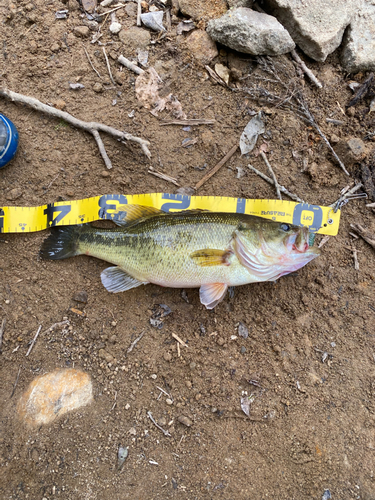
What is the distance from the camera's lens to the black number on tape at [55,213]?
12.5 ft

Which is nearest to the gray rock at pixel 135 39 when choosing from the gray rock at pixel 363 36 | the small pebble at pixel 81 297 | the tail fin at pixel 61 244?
the tail fin at pixel 61 244

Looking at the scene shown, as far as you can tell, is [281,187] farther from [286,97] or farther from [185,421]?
[185,421]

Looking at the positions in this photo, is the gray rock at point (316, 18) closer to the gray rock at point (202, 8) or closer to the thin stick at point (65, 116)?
the gray rock at point (202, 8)

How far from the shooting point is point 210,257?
3.22 meters

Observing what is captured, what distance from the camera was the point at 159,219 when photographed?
342 cm

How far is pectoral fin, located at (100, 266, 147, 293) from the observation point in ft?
11.5

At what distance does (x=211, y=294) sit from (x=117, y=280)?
1.11m

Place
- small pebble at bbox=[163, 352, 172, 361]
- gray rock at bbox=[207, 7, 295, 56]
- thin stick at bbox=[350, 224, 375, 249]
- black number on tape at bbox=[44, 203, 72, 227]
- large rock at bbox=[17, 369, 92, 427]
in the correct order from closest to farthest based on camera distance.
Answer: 1. large rock at bbox=[17, 369, 92, 427]
2. small pebble at bbox=[163, 352, 172, 361]
3. gray rock at bbox=[207, 7, 295, 56]
4. thin stick at bbox=[350, 224, 375, 249]
5. black number on tape at bbox=[44, 203, 72, 227]

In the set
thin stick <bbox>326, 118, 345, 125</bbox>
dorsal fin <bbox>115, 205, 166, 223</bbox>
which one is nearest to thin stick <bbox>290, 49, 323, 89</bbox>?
thin stick <bbox>326, 118, 345, 125</bbox>

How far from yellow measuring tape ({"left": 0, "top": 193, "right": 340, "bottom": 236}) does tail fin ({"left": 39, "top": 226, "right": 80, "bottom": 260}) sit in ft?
0.49

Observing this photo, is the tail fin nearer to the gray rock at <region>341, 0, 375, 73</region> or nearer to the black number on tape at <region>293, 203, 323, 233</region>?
the black number on tape at <region>293, 203, 323, 233</region>

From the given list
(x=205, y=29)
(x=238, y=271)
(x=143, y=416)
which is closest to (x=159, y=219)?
(x=238, y=271)

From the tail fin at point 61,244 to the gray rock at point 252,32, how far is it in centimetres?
296

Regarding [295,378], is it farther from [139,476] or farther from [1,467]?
[1,467]
